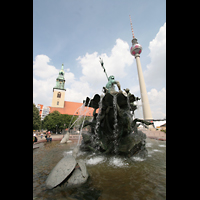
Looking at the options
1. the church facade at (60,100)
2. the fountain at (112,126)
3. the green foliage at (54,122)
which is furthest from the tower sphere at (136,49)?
the fountain at (112,126)

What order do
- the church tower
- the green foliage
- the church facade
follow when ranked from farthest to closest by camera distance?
the church tower < the church facade < the green foliage

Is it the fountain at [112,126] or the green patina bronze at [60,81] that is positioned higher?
the green patina bronze at [60,81]

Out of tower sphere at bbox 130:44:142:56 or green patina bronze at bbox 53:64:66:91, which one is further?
tower sphere at bbox 130:44:142:56

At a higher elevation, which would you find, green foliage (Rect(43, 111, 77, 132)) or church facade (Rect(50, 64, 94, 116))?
church facade (Rect(50, 64, 94, 116))

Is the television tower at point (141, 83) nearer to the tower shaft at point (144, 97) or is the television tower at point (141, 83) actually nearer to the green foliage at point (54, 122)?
the tower shaft at point (144, 97)

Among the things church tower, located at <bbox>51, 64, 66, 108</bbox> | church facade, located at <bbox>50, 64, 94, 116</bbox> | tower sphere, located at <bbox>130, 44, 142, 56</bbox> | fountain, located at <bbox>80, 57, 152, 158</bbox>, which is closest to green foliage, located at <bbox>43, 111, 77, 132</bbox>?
church facade, located at <bbox>50, 64, 94, 116</bbox>

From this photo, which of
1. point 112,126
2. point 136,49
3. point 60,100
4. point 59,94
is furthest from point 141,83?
point 112,126

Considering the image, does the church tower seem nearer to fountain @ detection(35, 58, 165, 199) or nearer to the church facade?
the church facade

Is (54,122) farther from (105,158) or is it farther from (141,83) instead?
(141,83)
